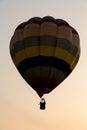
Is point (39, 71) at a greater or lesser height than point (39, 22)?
lesser

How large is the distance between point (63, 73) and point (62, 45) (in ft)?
3.06

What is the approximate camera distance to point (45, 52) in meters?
Result: 24.6

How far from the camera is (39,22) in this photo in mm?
25172

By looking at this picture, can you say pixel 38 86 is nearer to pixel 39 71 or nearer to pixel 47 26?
pixel 39 71

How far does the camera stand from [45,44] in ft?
80.8

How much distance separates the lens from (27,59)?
24.7 m

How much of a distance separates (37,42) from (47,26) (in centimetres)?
65

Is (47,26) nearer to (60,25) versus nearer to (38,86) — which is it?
(60,25)

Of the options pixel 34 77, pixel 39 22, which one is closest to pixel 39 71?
pixel 34 77

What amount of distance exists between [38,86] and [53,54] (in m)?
1.16

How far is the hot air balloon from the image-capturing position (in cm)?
2452

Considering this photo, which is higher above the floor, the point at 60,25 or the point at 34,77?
the point at 60,25

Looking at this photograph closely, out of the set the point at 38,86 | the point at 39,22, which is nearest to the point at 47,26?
the point at 39,22

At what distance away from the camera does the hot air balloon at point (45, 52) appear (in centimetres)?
2452
